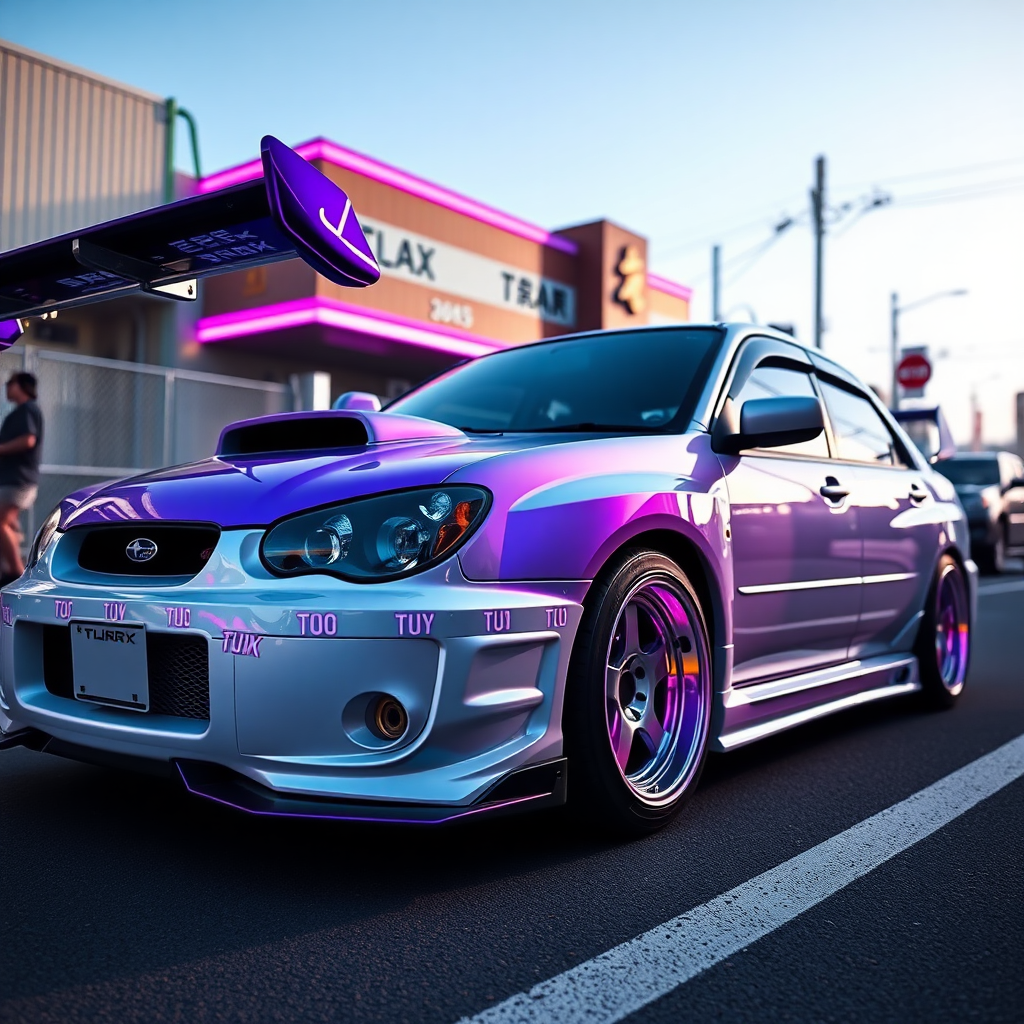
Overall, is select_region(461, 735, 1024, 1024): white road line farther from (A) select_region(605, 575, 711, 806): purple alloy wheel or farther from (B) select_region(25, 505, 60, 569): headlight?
(B) select_region(25, 505, 60, 569): headlight

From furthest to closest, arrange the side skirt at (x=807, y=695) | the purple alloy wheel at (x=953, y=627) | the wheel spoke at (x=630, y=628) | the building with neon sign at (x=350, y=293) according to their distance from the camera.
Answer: the building with neon sign at (x=350, y=293) < the purple alloy wheel at (x=953, y=627) < the side skirt at (x=807, y=695) < the wheel spoke at (x=630, y=628)

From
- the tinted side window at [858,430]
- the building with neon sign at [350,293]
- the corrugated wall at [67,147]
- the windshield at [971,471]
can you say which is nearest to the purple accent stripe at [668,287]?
the building with neon sign at [350,293]

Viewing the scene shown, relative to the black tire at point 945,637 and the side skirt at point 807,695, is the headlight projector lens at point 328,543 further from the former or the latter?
the black tire at point 945,637

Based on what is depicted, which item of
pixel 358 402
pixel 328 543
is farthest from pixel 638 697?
pixel 358 402

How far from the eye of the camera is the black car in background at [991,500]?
1333cm

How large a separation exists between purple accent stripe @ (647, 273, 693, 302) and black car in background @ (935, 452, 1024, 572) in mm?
6827

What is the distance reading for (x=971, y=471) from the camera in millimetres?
14422

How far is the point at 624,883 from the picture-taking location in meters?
2.52

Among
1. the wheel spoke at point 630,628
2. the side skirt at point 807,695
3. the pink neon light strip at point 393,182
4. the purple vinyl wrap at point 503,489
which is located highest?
the pink neon light strip at point 393,182

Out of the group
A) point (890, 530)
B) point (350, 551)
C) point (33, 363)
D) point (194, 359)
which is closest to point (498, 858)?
point (350, 551)

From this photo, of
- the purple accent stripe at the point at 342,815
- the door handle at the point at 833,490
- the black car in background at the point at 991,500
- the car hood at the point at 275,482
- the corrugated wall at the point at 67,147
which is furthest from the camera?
the black car in background at the point at 991,500

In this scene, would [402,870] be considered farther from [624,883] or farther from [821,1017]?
[821,1017]

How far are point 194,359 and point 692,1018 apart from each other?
44.7ft

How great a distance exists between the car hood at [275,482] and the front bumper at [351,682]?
13 centimetres
